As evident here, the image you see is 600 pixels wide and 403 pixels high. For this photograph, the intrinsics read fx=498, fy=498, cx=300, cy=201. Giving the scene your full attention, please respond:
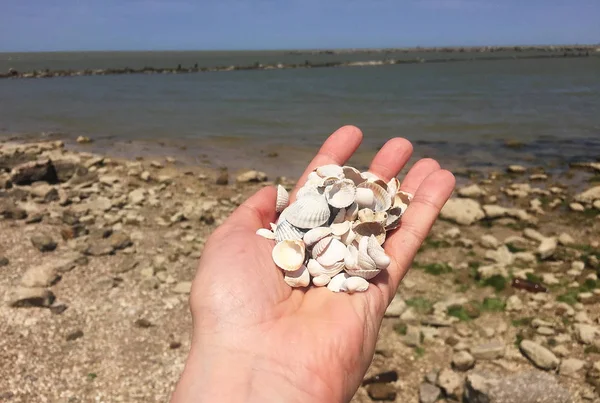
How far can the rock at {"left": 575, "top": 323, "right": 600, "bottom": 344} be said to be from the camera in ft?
14.8

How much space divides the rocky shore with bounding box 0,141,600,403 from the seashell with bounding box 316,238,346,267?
1.53m

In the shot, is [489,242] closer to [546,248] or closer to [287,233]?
[546,248]

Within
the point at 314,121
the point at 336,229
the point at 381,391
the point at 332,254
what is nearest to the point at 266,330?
the point at 332,254

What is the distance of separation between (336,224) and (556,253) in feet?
12.9

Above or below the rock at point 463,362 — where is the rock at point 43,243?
above

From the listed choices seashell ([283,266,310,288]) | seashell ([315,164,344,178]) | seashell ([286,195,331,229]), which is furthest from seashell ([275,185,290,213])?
seashell ([283,266,310,288])

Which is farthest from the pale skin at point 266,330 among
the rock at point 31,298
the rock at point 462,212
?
the rock at point 462,212

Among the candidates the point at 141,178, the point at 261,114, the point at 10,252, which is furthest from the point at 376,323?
the point at 261,114

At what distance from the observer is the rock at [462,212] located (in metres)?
7.20

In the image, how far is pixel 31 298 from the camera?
4.93 m

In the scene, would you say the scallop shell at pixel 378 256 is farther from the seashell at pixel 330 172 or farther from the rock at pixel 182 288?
the rock at pixel 182 288

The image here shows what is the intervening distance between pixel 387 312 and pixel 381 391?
1060 millimetres

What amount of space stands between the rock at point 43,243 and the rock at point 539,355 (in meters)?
5.39

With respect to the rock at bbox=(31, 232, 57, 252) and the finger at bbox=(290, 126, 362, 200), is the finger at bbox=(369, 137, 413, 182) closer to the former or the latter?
the finger at bbox=(290, 126, 362, 200)
